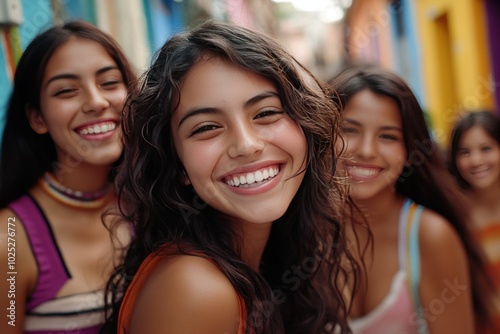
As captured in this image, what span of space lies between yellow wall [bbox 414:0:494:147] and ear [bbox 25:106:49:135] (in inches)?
195

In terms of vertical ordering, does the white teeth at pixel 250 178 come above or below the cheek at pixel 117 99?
below

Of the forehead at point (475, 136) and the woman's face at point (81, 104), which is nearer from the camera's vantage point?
the woman's face at point (81, 104)

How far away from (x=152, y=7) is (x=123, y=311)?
7.07 metres

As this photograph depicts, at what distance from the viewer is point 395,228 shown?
250 centimetres

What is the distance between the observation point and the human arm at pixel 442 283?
2.35 m

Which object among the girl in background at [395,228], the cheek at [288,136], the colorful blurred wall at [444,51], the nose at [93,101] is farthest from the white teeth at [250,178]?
the colorful blurred wall at [444,51]

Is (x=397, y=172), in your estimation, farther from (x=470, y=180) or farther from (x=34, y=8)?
(x=34, y=8)

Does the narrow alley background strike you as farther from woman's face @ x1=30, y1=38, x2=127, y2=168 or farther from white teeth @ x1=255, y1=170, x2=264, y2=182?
white teeth @ x1=255, y1=170, x2=264, y2=182

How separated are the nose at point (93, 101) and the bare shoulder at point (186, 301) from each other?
100cm

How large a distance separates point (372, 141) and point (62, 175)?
137cm

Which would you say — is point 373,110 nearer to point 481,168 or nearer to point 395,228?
point 395,228

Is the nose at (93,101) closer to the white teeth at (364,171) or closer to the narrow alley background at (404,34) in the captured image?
the narrow alley background at (404,34)

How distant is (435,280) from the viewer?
2375 mm

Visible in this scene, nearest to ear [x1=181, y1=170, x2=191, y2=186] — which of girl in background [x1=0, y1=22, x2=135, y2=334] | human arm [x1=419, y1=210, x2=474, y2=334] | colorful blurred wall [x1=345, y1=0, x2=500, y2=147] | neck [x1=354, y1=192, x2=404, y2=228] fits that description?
girl in background [x1=0, y1=22, x2=135, y2=334]
